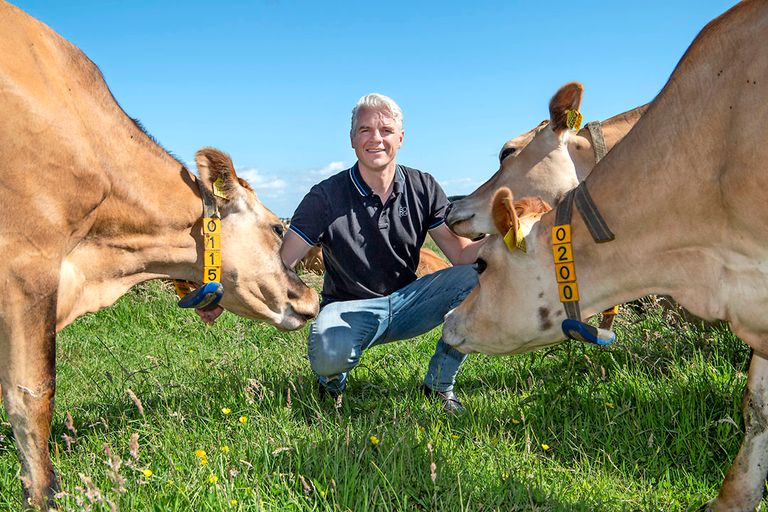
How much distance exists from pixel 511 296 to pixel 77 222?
221 centimetres

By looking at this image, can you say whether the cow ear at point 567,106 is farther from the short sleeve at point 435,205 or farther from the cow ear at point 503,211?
the cow ear at point 503,211

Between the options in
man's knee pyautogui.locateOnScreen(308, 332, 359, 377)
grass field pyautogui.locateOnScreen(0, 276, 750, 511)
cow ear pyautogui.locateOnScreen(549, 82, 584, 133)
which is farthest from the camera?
cow ear pyautogui.locateOnScreen(549, 82, 584, 133)

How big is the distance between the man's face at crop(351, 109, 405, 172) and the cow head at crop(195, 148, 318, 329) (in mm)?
720

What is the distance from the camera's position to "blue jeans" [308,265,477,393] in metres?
4.31

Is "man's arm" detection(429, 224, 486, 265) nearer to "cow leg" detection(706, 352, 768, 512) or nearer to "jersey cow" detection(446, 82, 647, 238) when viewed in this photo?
"jersey cow" detection(446, 82, 647, 238)

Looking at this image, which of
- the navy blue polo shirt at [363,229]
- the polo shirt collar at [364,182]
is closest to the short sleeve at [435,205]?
the navy blue polo shirt at [363,229]

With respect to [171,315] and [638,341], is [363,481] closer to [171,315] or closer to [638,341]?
[638,341]

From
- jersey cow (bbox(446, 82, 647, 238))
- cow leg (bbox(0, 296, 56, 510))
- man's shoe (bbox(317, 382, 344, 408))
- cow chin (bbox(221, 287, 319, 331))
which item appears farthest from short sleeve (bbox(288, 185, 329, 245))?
cow leg (bbox(0, 296, 56, 510))

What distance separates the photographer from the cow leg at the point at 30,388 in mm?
3238

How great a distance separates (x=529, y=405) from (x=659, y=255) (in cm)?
144

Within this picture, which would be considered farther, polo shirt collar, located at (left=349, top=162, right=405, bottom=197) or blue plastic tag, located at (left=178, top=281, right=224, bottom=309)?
polo shirt collar, located at (left=349, top=162, right=405, bottom=197)

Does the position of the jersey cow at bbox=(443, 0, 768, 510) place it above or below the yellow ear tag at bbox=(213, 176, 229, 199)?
below

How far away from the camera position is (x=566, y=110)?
18.6 feet

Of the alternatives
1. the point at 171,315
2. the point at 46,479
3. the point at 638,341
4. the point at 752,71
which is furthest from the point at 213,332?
the point at 752,71
